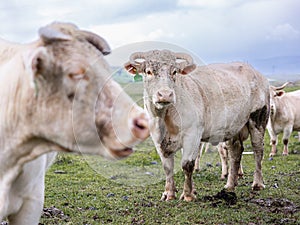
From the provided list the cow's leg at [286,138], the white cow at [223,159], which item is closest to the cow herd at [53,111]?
the white cow at [223,159]

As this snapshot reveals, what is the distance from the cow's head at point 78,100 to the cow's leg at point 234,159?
7.74 metres

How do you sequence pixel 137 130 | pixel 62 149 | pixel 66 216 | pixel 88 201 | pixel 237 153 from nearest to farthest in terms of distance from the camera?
1. pixel 137 130
2. pixel 62 149
3. pixel 66 216
4. pixel 88 201
5. pixel 237 153

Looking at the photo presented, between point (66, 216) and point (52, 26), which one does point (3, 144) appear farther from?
point (66, 216)

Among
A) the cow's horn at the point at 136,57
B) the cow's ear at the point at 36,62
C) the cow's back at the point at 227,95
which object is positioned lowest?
the cow's back at the point at 227,95

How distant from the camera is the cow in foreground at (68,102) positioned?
10.8 ft

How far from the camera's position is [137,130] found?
328cm

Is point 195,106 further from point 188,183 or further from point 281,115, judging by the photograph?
point 281,115

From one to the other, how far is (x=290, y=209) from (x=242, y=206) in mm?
762

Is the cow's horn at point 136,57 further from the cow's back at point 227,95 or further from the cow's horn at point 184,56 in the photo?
the cow's back at point 227,95

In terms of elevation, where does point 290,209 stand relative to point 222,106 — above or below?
below

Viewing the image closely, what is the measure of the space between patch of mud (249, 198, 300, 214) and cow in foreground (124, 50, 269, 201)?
1129 mm

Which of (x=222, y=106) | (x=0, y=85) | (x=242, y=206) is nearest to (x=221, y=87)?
(x=222, y=106)

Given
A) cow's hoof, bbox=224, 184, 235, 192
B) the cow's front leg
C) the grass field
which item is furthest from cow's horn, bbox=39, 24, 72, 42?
cow's hoof, bbox=224, 184, 235, 192

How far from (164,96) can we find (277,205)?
254cm
